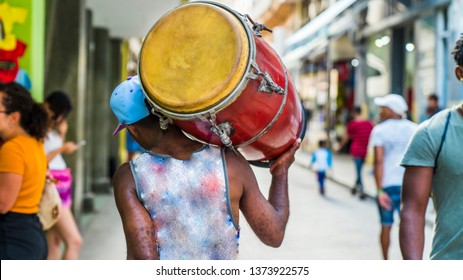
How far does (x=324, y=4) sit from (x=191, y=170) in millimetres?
29082

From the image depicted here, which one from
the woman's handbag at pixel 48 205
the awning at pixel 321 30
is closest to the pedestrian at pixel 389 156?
the woman's handbag at pixel 48 205

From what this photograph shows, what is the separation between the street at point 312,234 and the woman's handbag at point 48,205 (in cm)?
261

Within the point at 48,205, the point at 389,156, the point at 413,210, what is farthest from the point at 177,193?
the point at 389,156

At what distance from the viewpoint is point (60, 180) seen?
581 centimetres

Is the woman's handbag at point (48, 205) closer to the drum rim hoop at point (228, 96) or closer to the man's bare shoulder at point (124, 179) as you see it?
the man's bare shoulder at point (124, 179)

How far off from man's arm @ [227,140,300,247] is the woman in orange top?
1500mm

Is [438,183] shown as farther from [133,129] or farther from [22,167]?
[22,167]

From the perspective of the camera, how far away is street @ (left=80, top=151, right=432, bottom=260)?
787 centimetres

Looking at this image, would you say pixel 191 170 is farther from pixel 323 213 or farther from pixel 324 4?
pixel 324 4

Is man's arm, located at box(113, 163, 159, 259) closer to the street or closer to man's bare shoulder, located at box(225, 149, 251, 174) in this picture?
man's bare shoulder, located at box(225, 149, 251, 174)

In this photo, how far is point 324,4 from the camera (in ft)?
100

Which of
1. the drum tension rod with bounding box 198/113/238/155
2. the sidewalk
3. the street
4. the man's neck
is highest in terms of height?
the drum tension rod with bounding box 198/113/238/155

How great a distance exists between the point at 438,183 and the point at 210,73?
4.10 ft


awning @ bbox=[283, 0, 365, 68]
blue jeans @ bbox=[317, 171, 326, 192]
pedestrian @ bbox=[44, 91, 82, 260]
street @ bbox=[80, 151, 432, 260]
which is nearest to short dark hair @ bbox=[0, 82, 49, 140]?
pedestrian @ bbox=[44, 91, 82, 260]
